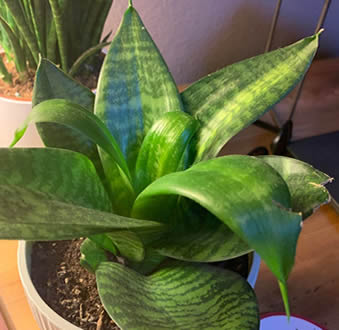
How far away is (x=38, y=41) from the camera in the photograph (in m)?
0.42

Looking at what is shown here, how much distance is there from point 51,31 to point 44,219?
0.96 feet

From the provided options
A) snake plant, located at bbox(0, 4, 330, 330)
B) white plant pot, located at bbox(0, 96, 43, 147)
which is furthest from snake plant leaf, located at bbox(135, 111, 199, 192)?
white plant pot, located at bbox(0, 96, 43, 147)

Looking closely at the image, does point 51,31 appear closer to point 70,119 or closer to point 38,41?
point 38,41

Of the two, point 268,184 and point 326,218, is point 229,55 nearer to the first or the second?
point 326,218

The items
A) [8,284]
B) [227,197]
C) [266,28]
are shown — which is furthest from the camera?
[266,28]

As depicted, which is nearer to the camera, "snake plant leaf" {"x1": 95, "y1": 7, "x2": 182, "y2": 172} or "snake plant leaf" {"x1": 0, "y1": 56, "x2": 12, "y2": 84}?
"snake plant leaf" {"x1": 95, "y1": 7, "x2": 182, "y2": 172}

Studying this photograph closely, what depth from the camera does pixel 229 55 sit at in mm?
751

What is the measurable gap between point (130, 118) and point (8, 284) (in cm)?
23

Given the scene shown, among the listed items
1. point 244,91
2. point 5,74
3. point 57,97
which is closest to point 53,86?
point 57,97

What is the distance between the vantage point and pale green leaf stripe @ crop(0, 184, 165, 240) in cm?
16

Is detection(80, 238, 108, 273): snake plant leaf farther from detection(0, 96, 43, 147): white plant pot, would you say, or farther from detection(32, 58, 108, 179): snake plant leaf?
detection(0, 96, 43, 147): white plant pot

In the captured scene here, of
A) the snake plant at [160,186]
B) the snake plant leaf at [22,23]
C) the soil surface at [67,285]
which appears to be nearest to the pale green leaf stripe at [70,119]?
the snake plant at [160,186]

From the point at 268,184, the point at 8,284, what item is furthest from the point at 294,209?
the point at 8,284

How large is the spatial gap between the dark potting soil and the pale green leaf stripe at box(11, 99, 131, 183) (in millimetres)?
110
